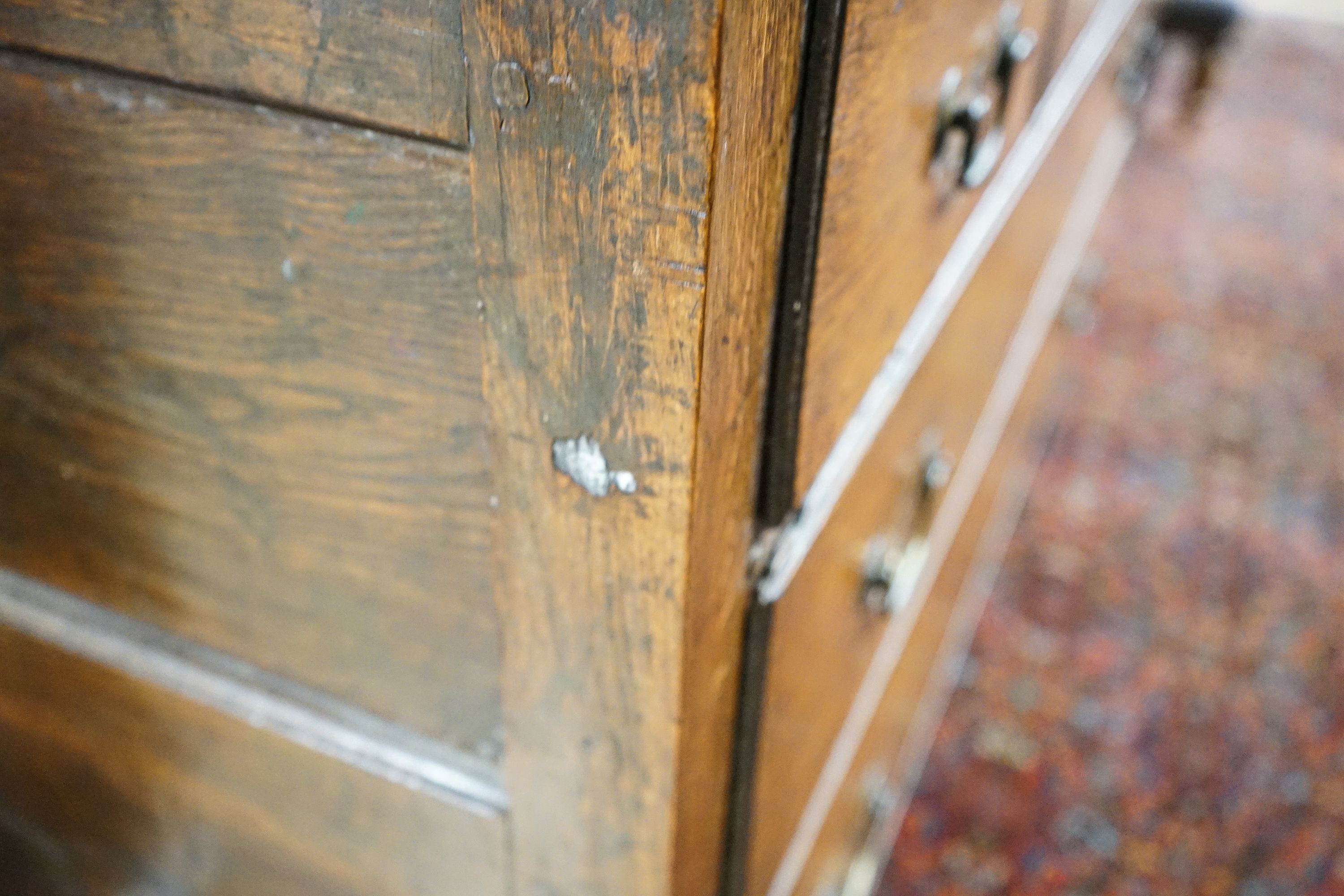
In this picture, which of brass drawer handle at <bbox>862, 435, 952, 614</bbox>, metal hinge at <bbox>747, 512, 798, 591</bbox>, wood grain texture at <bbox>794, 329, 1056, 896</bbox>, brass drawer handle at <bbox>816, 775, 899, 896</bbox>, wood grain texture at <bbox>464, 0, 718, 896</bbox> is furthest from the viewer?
brass drawer handle at <bbox>816, 775, 899, 896</bbox>

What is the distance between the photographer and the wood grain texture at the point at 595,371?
0.30 metres

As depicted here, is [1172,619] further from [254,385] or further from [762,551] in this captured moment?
[254,385]

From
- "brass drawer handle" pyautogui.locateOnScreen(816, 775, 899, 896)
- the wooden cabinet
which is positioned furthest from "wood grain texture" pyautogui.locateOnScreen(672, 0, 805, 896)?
"brass drawer handle" pyautogui.locateOnScreen(816, 775, 899, 896)

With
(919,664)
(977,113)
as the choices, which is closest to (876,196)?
(977,113)

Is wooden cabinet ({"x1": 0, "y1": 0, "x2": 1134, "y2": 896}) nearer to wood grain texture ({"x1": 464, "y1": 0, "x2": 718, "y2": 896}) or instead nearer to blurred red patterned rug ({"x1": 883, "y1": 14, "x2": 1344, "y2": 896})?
wood grain texture ({"x1": 464, "y1": 0, "x2": 718, "y2": 896})

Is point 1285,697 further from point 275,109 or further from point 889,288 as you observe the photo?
point 275,109

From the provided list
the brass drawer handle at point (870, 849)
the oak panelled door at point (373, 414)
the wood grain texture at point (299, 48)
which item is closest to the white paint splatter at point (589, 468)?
the oak panelled door at point (373, 414)

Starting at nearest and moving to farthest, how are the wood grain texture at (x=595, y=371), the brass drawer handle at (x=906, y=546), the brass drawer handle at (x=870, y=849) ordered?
1. the wood grain texture at (x=595, y=371)
2. the brass drawer handle at (x=906, y=546)
3. the brass drawer handle at (x=870, y=849)

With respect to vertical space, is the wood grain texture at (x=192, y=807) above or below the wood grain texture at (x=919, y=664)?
above

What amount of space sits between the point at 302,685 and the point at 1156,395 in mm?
1973

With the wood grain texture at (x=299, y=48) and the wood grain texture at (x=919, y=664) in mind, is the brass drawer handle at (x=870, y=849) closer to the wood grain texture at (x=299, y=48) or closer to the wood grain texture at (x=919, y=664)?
the wood grain texture at (x=919, y=664)

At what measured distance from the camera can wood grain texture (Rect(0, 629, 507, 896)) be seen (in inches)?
21.1

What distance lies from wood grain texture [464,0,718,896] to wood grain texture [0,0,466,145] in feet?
0.05

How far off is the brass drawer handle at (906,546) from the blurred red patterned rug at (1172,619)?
57cm
